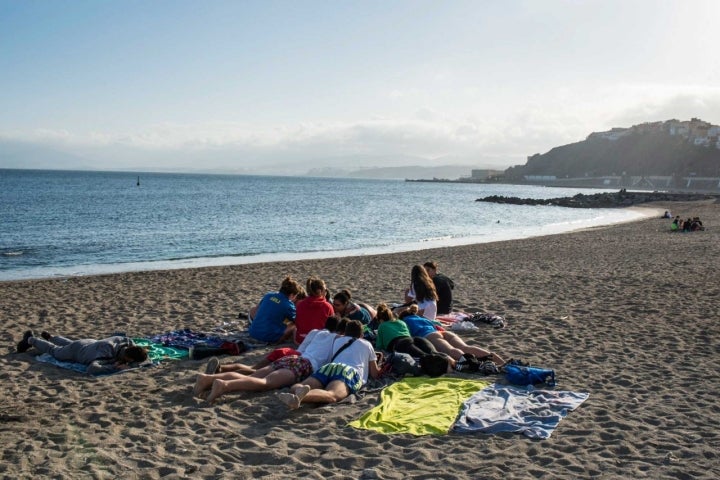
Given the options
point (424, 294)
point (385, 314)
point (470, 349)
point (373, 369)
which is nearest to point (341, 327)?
point (373, 369)

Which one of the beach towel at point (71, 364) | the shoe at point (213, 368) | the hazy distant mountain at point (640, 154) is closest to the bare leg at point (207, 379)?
→ the shoe at point (213, 368)

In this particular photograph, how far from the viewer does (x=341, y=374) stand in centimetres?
686

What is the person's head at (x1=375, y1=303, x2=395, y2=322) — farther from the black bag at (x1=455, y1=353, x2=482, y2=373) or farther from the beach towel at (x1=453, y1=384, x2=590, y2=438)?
the beach towel at (x1=453, y1=384, x2=590, y2=438)

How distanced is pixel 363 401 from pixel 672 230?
28040 mm

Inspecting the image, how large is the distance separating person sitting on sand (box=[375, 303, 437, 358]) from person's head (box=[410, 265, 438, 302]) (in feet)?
4.31

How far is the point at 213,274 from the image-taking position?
58.4ft

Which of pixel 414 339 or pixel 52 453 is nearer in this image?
pixel 52 453

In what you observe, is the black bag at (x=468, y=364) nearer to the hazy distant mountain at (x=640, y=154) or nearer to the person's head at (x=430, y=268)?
the person's head at (x=430, y=268)

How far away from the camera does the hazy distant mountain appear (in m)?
140

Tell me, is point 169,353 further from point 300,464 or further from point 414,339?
point 300,464

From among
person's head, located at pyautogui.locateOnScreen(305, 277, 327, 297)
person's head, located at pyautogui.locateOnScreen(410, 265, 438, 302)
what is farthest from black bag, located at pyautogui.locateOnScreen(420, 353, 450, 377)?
person's head, located at pyautogui.locateOnScreen(410, 265, 438, 302)

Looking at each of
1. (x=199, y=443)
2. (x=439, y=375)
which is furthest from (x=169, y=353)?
(x=439, y=375)

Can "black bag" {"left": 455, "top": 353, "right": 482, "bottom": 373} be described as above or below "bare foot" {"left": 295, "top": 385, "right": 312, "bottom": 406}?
below

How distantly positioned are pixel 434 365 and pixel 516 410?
1.38m
